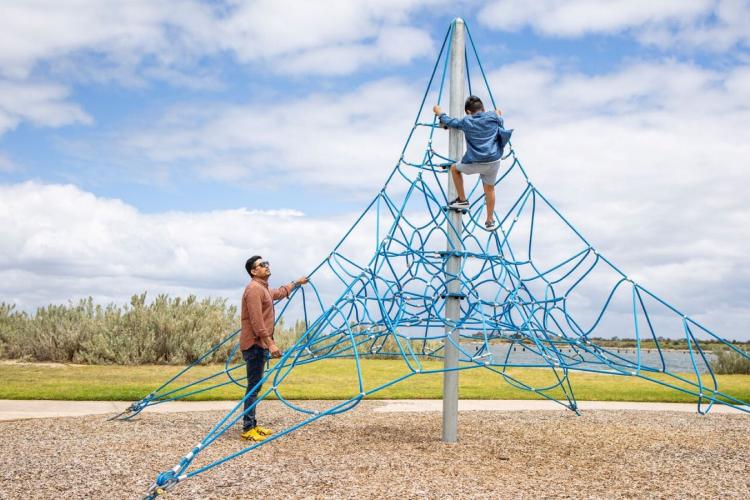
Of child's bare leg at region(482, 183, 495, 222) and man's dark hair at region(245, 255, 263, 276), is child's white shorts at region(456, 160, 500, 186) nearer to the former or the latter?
child's bare leg at region(482, 183, 495, 222)

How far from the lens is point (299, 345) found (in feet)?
17.0

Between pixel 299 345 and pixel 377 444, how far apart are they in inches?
51.5

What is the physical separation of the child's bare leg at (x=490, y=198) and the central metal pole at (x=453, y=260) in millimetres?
313

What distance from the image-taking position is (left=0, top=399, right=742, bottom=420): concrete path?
7.65m

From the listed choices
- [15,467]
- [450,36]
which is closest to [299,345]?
[15,467]

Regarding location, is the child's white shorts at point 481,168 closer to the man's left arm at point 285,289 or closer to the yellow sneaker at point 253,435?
the man's left arm at point 285,289

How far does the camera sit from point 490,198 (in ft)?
20.1

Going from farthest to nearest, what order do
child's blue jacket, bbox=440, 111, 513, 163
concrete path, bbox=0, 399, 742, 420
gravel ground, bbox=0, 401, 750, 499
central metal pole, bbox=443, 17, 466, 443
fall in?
concrete path, bbox=0, 399, 742, 420 < central metal pole, bbox=443, 17, 466, 443 < child's blue jacket, bbox=440, 111, 513, 163 < gravel ground, bbox=0, 401, 750, 499

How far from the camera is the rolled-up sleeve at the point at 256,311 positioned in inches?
229

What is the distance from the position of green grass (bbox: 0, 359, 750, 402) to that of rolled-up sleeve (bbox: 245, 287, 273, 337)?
348cm

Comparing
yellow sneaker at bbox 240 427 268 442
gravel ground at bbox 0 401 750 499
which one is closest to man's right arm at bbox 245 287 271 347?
yellow sneaker at bbox 240 427 268 442

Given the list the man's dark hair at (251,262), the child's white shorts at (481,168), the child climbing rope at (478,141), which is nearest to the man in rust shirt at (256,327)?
the man's dark hair at (251,262)

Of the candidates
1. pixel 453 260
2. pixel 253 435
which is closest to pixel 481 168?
pixel 453 260

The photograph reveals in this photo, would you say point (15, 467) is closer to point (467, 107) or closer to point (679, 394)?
point (467, 107)
